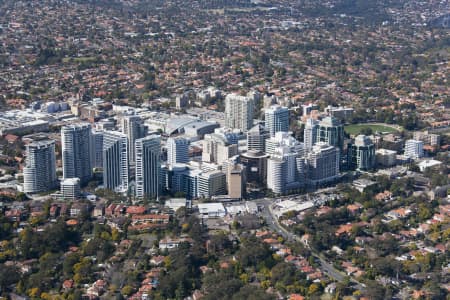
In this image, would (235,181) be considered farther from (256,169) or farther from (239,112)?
(239,112)

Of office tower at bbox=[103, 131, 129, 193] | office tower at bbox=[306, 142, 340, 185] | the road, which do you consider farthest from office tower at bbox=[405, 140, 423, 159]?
office tower at bbox=[103, 131, 129, 193]

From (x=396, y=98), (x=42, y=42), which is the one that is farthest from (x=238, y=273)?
(x=42, y=42)

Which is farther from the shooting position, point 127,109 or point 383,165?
point 127,109

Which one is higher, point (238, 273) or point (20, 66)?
point (20, 66)

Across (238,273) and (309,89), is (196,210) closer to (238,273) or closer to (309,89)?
(238,273)

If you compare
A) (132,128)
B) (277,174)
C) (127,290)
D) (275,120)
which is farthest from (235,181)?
(127,290)

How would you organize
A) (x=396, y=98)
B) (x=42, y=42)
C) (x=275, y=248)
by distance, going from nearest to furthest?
(x=275, y=248) → (x=396, y=98) → (x=42, y=42)

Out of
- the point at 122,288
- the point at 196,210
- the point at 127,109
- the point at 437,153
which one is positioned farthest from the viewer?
the point at 127,109
